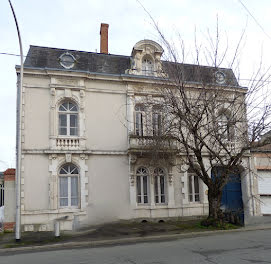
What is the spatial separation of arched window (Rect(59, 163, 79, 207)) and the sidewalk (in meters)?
1.87

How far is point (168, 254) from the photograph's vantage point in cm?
798

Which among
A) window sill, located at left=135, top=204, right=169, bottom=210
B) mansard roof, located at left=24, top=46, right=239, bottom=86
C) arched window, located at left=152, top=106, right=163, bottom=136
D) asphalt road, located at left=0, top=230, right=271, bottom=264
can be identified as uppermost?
mansard roof, located at left=24, top=46, right=239, bottom=86

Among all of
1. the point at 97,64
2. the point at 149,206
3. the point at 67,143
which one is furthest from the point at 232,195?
the point at 97,64

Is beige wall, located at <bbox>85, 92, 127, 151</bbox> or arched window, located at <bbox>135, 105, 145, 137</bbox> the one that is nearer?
beige wall, located at <bbox>85, 92, 127, 151</bbox>

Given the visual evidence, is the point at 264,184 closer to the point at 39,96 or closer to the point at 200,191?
the point at 200,191

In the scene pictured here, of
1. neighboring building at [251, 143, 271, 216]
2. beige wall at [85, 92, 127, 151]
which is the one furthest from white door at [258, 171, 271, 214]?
beige wall at [85, 92, 127, 151]

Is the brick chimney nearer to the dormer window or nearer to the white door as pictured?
the dormer window

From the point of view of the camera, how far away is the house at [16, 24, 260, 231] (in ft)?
46.4

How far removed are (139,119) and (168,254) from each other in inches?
368

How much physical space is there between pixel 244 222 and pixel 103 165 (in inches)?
300

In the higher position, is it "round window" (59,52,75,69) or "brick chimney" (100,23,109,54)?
"brick chimney" (100,23,109,54)

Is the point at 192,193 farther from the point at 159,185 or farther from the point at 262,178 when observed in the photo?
the point at 262,178

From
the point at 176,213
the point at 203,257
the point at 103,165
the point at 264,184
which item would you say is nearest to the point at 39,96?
the point at 103,165

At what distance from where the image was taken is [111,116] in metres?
15.7
